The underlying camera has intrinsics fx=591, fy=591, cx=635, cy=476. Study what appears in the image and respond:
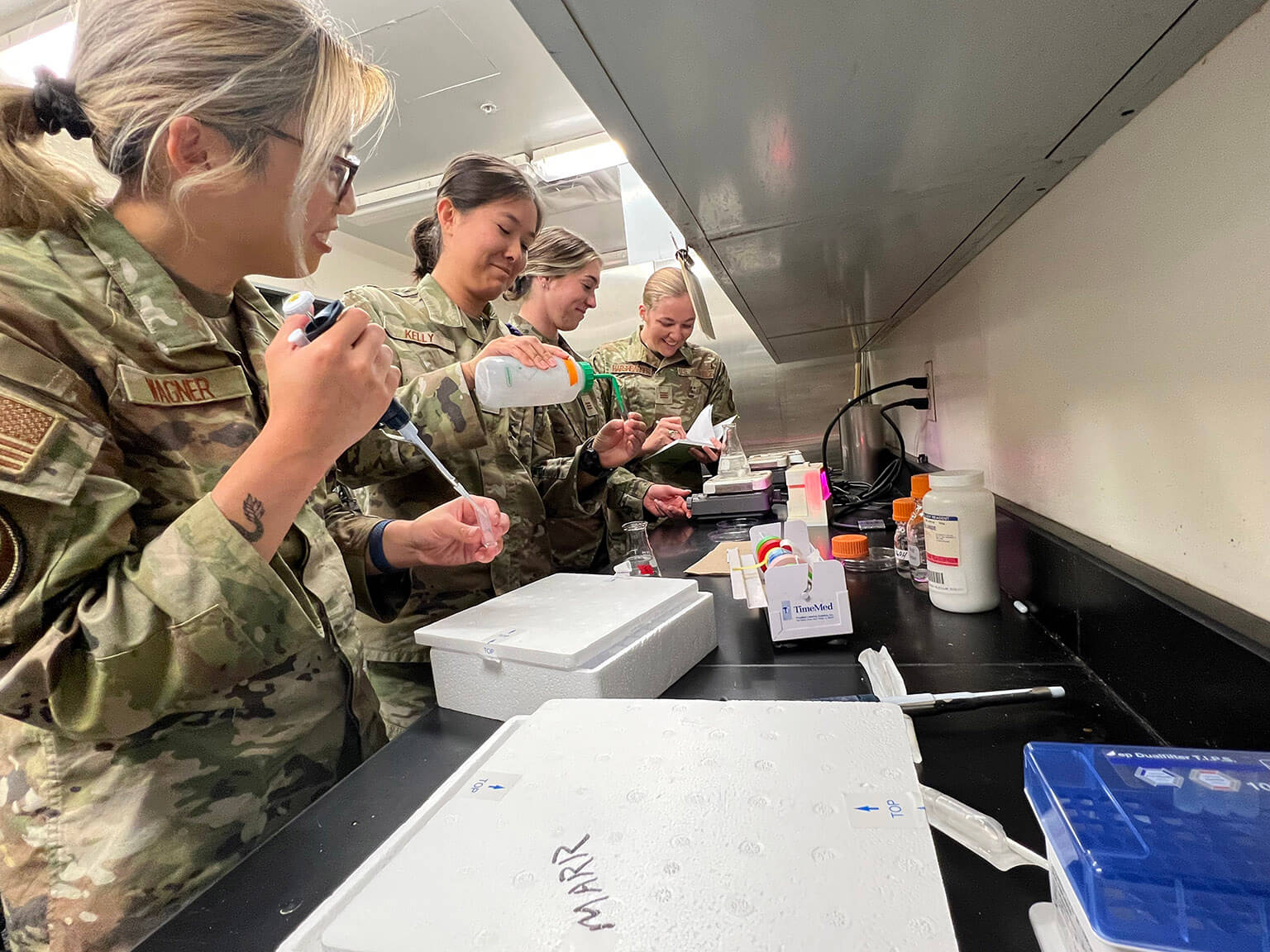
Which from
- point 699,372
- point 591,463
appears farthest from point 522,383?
point 699,372

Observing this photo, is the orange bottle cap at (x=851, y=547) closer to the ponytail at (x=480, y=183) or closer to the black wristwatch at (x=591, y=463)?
the black wristwatch at (x=591, y=463)

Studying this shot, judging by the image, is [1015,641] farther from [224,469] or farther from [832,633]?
[224,469]

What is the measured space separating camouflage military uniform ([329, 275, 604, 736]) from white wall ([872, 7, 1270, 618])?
0.95 metres

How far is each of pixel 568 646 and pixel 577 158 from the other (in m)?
3.26

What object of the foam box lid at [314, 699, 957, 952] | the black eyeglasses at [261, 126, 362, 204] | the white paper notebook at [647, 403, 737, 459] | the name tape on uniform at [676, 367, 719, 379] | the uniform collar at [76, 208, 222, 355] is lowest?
the foam box lid at [314, 699, 957, 952]

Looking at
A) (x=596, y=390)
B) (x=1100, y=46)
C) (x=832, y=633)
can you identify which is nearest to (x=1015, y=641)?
(x=832, y=633)

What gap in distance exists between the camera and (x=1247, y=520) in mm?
476

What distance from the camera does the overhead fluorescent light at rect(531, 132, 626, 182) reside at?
3189 mm

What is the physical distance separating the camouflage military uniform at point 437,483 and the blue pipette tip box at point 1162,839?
938 millimetres

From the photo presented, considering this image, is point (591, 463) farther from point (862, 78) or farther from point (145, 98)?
point (862, 78)

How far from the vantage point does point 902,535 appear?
112 centimetres

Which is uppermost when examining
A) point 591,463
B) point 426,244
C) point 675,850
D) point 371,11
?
point 371,11

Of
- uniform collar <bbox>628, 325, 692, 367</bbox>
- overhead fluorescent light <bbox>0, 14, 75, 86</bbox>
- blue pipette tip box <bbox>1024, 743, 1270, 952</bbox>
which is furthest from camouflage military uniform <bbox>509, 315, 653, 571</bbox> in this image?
overhead fluorescent light <bbox>0, 14, 75, 86</bbox>

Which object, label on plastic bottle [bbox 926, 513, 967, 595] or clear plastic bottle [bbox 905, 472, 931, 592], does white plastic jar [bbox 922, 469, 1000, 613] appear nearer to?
label on plastic bottle [bbox 926, 513, 967, 595]
